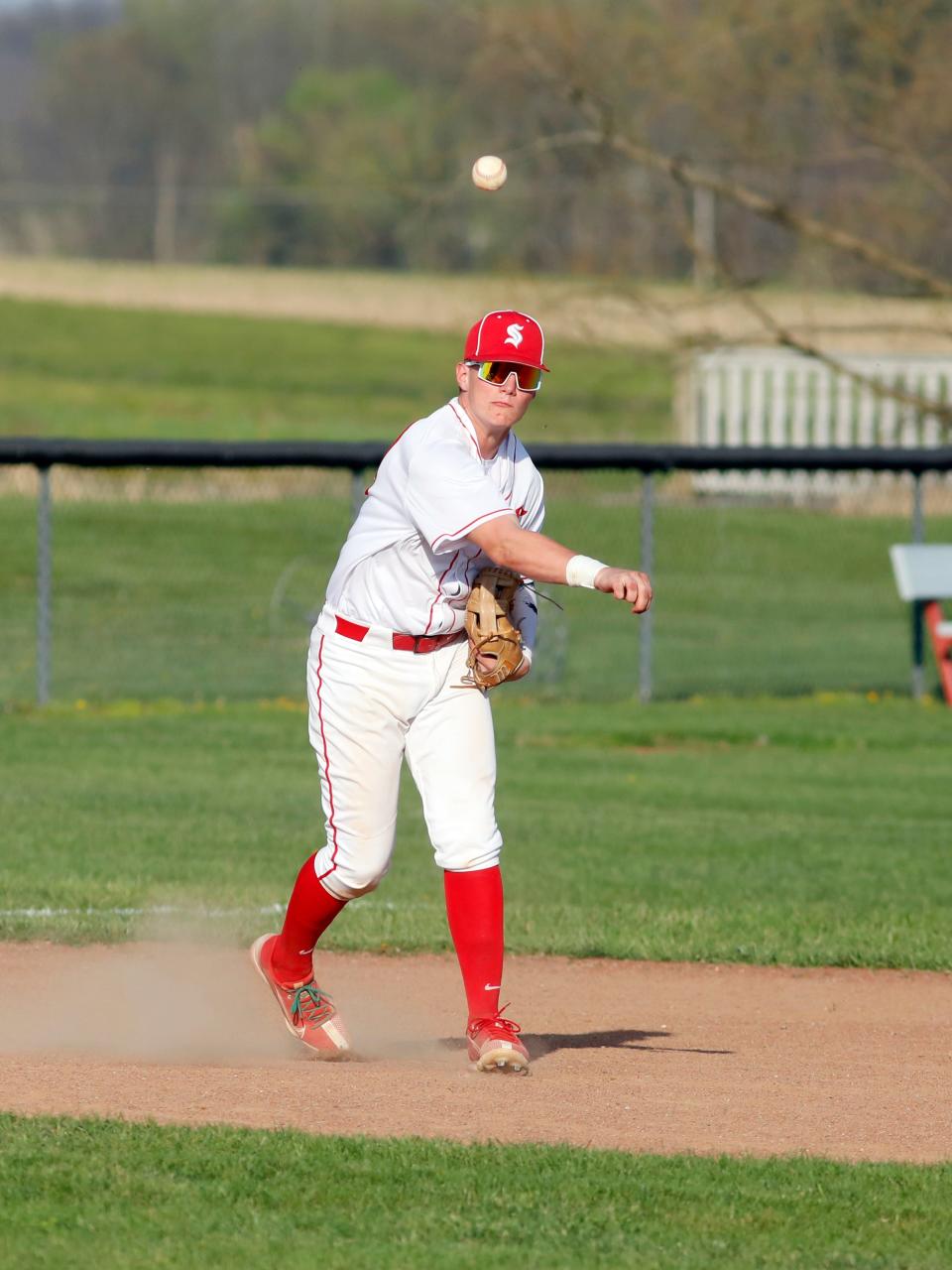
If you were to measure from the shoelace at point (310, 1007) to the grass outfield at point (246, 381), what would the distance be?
786 inches

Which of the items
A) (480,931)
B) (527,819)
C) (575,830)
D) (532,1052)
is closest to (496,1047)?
(480,931)

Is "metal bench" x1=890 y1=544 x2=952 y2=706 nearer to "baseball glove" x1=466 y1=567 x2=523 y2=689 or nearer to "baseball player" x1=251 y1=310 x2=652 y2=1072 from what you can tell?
"baseball player" x1=251 y1=310 x2=652 y2=1072

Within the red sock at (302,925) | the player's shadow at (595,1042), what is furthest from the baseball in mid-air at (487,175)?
the player's shadow at (595,1042)

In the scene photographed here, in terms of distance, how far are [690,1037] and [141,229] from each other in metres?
56.0

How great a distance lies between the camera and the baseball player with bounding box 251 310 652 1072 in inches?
206

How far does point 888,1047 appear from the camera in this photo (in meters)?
6.16

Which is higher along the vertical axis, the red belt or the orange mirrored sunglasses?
the orange mirrored sunglasses

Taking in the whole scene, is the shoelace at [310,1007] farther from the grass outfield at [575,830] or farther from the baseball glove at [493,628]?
the grass outfield at [575,830]

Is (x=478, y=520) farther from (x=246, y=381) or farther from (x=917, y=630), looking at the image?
(x=246, y=381)

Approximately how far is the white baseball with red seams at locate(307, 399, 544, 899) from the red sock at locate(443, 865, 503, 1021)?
0.16 feet

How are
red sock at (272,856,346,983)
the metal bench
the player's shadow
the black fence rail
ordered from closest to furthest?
red sock at (272,856,346,983), the player's shadow, the black fence rail, the metal bench

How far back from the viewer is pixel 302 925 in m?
5.72

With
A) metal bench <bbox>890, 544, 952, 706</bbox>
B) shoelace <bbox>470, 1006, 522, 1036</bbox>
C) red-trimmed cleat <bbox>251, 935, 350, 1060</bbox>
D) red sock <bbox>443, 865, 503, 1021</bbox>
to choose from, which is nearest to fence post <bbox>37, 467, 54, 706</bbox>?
metal bench <bbox>890, 544, 952, 706</bbox>

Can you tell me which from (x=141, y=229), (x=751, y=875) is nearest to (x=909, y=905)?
(x=751, y=875)
